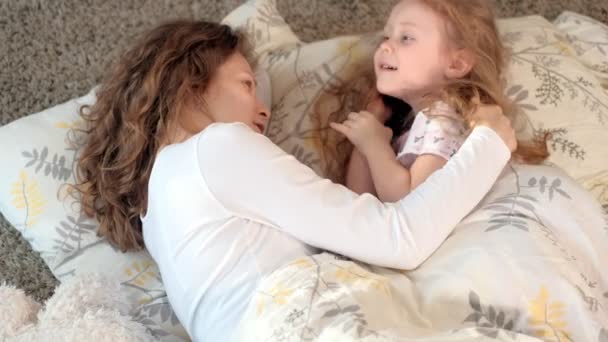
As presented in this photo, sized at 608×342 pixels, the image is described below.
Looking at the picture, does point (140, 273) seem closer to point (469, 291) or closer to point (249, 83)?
point (249, 83)

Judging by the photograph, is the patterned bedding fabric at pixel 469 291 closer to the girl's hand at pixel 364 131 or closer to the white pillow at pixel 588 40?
the girl's hand at pixel 364 131

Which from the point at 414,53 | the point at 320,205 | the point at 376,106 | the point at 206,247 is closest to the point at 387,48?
the point at 414,53

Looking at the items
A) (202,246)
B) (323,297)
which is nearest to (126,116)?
(202,246)

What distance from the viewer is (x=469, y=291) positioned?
2.93ft

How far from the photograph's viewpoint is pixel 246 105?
1130 millimetres

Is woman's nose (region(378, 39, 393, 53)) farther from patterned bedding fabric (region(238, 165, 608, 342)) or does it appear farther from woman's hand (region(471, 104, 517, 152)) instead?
patterned bedding fabric (region(238, 165, 608, 342))

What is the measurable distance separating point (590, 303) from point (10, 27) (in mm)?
1283

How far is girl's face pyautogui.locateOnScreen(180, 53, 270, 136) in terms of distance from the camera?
43.3 inches

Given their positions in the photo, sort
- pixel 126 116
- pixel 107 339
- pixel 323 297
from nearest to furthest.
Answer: pixel 323 297
pixel 107 339
pixel 126 116

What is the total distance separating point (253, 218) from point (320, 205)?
97 millimetres

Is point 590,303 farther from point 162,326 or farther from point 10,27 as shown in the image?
point 10,27

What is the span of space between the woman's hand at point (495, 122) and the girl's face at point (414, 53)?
12 cm

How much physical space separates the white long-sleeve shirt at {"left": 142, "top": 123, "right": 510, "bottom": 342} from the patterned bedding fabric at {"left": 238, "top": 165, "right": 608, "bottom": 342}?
0.12 feet

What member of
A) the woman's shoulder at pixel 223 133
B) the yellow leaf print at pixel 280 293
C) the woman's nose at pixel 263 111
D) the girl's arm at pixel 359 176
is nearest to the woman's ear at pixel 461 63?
the girl's arm at pixel 359 176
